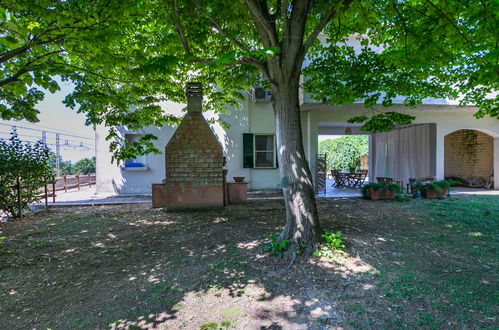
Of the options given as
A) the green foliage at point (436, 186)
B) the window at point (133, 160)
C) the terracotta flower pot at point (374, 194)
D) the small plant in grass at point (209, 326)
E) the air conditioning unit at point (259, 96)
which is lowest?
the small plant in grass at point (209, 326)

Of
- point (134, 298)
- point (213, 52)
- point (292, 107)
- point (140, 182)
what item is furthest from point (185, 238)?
point (140, 182)

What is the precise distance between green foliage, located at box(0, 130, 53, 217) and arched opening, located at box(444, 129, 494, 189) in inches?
712

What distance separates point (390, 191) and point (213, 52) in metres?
7.54

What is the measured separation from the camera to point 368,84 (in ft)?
22.5

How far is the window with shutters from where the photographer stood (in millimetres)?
10969

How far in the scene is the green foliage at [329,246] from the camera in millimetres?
3768

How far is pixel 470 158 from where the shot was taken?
1302cm

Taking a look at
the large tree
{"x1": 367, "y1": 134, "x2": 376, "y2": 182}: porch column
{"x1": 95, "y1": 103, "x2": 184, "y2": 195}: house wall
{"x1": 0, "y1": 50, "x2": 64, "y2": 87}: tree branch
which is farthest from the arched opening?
{"x1": 0, "y1": 50, "x2": 64, "y2": 87}: tree branch

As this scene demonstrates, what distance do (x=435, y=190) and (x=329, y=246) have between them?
7550mm

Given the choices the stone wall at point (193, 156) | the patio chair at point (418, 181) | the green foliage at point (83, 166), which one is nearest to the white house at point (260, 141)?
the patio chair at point (418, 181)

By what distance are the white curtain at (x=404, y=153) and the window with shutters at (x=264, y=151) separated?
6870 mm

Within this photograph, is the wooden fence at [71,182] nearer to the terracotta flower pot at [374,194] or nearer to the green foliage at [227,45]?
the green foliage at [227,45]

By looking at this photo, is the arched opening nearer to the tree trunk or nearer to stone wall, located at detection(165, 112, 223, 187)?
the tree trunk

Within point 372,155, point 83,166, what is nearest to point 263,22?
point 372,155
